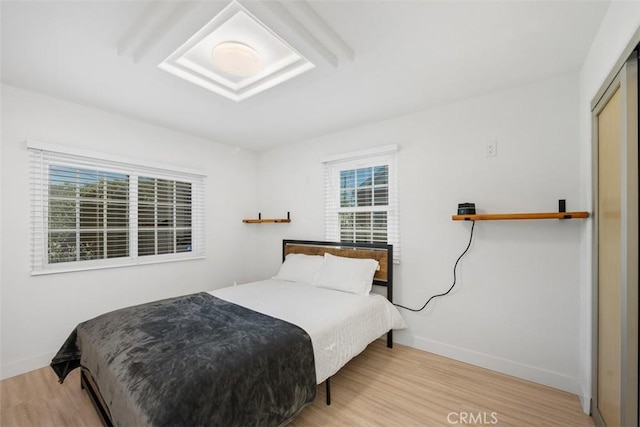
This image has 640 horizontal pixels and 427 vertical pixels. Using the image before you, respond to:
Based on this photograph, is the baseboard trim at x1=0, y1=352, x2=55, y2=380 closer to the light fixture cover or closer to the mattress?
the mattress

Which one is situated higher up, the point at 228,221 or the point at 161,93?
the point at 161,93

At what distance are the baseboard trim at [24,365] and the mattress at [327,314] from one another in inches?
61.0

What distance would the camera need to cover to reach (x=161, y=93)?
8.00ft

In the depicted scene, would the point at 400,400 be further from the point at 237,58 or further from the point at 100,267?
the point at 100,267

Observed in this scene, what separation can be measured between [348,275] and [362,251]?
1.26ft

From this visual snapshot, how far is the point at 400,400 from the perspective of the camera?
6.58ft

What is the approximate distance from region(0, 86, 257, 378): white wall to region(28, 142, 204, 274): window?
0.33ft

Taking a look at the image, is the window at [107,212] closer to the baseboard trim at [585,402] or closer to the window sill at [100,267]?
the window sill at [100,267]

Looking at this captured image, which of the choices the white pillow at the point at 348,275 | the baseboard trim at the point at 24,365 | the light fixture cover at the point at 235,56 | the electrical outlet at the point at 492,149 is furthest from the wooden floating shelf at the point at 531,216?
the baseboard trim at the point at 24,365

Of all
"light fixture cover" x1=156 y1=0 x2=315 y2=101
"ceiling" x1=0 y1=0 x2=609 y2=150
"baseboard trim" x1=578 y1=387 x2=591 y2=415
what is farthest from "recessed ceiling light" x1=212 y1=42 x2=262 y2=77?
"baseboard trim" x1=578 y1=387 x2=591 y2=415

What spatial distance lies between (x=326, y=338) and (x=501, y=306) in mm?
1628

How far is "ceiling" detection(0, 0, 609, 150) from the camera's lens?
1494mm

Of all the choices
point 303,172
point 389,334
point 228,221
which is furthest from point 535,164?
point 228,221

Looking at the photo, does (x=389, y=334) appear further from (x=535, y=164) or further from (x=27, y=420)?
(x=27, y=420)
